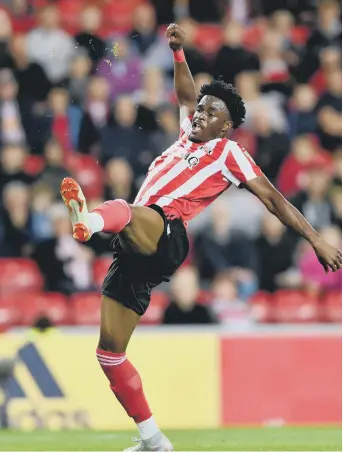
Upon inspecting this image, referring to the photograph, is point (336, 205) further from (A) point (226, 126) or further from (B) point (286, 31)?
(A) point (226, 126)

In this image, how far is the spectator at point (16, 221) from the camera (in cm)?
1175

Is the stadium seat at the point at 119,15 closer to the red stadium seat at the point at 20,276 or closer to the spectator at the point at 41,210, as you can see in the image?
the spectator at the point at 41,210

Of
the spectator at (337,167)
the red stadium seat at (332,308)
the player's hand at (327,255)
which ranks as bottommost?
the red stadium seat at (332,308)

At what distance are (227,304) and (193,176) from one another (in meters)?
4.07

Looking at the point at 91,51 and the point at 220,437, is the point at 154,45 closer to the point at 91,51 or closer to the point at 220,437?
the point at 91,51

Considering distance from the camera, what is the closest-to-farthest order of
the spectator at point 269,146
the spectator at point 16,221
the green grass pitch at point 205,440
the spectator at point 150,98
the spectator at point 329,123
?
the green grass pitch at point 205,440, the spectator at point 16,221, the spectator at point 150,98, the spectator at point 269,146, the spectator at point 329,123

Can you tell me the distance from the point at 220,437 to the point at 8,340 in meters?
2.12

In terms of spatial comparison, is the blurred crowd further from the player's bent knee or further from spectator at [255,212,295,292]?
the player's bent knee

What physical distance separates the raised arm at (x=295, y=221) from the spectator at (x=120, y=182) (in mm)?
4751

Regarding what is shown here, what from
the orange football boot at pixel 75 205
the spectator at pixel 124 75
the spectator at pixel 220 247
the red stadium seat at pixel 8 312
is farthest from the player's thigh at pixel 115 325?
the spectator at pixel 124 75

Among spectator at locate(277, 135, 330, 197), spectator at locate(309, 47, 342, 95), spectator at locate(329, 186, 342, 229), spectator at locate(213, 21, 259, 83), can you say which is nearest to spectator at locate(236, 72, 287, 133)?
spectator at locate(213, 21, 259, 83)

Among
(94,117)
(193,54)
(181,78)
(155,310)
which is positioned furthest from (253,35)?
(181,78)

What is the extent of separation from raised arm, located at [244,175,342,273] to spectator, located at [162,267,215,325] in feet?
11.4

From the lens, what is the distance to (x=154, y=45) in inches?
542
